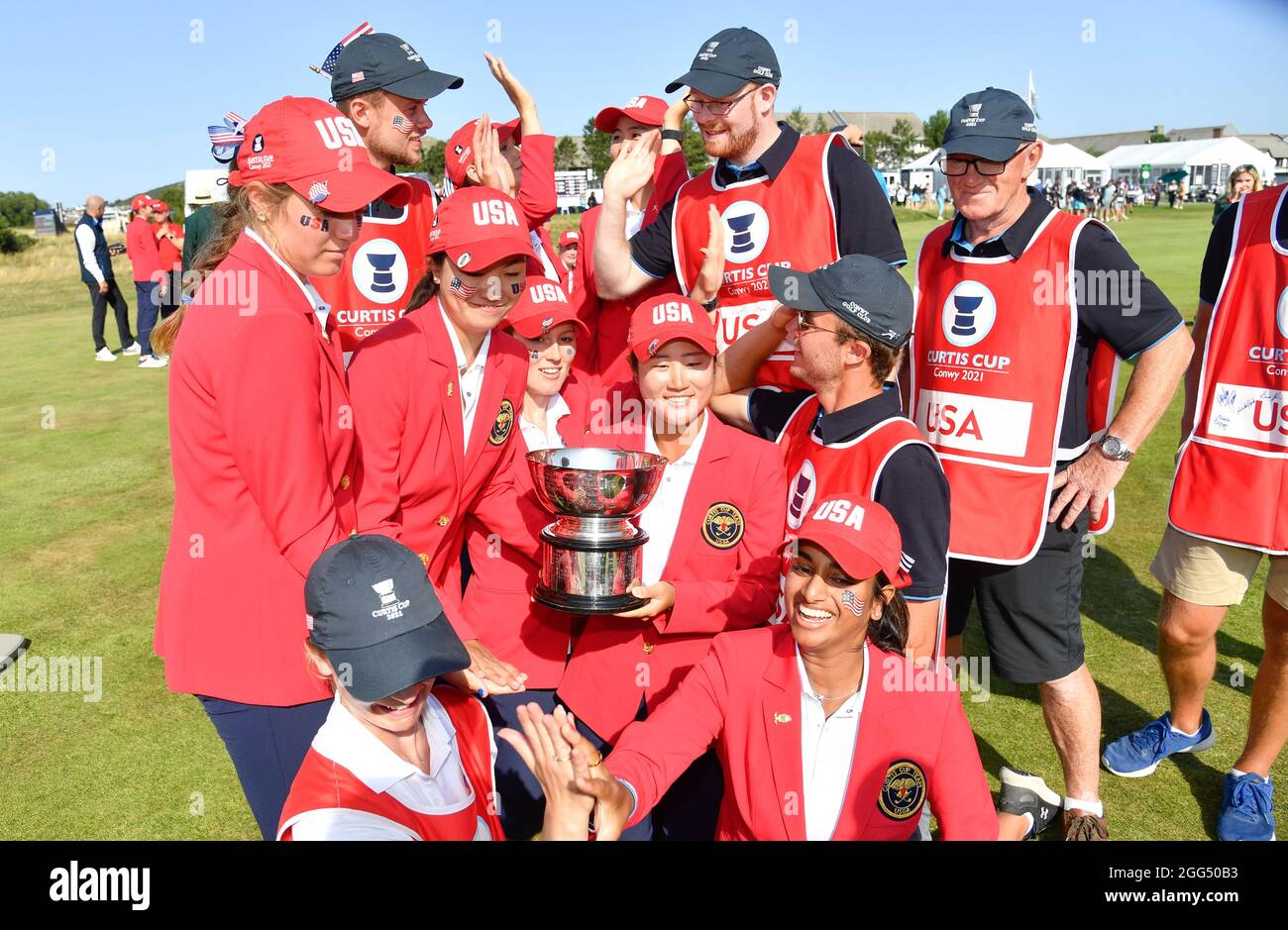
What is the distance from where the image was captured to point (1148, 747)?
181 inches

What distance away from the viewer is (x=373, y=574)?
8.04ft

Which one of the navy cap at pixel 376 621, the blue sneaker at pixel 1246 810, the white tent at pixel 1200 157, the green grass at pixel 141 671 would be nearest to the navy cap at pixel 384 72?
A: the navy cap at pixel 376 621

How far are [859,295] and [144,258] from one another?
17000mm

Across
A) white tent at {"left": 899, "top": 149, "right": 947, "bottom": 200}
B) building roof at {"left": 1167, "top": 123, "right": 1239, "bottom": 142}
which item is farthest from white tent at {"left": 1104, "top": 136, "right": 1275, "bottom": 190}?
building roof at {"left": 1167, "top": 123, "right": 1239, "bottom": 142}

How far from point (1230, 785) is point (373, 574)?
3.67 meters

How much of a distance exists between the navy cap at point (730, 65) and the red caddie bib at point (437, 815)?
256cm

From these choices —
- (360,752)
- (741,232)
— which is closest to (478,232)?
(741,232)

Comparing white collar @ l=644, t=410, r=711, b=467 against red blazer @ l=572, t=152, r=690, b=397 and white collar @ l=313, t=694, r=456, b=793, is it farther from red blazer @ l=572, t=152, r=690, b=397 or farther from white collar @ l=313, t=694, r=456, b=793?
white collar @ l=313, t=694, r=456, b=793

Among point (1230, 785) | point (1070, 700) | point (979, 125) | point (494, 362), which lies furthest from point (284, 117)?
point (1230, 785)

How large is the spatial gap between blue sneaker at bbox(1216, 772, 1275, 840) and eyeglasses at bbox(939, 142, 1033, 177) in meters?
2.66

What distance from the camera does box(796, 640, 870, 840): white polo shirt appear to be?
110 inches

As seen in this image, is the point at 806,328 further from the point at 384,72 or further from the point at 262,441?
the point at 384,72

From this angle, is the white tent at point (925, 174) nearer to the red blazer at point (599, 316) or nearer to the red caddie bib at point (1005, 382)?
the red blazer at point (599, 316)

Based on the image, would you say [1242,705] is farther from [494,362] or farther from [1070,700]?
[494,362]
